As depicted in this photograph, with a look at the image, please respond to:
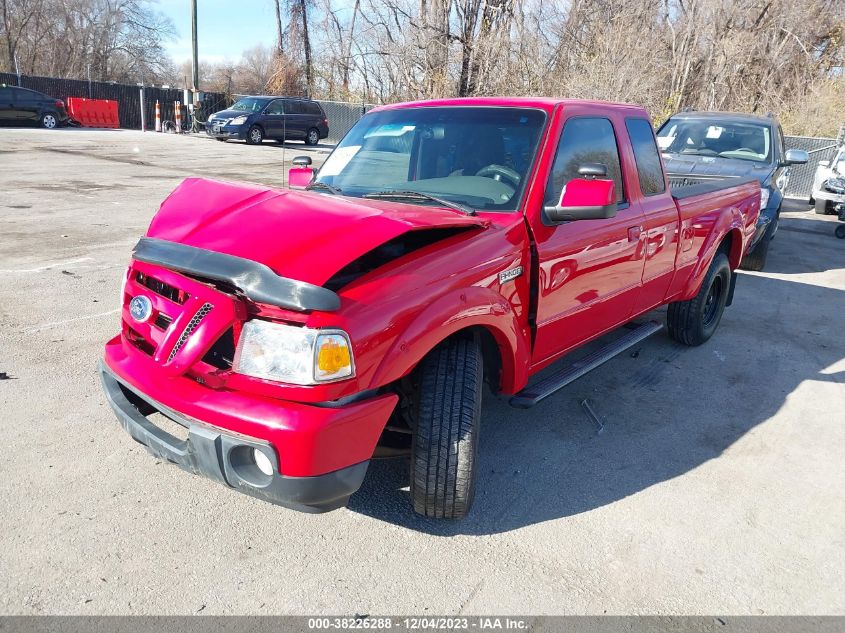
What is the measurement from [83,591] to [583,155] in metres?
3.18

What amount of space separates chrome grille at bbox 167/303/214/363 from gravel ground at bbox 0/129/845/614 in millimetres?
835

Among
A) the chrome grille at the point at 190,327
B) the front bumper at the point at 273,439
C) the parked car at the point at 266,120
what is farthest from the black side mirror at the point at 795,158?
the parked car at the point at 266,120

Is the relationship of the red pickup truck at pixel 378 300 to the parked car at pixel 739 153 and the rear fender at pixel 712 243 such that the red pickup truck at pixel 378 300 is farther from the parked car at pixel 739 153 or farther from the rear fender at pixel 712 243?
the parked car at pixel 739 153

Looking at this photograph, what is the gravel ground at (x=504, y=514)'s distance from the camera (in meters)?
2.60

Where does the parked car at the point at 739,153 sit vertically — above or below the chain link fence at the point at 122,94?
below

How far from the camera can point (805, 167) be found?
728 inches

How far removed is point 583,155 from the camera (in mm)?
3826

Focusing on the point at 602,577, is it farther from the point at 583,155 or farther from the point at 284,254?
the point at 583,155

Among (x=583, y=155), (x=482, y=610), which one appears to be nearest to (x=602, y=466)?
(x=482, y=610)

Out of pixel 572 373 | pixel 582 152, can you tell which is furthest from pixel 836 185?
pixel 572 373

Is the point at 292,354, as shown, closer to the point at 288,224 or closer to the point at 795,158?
the point at 288,224

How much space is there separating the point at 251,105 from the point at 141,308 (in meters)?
24.0

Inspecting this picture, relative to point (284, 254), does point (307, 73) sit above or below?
above

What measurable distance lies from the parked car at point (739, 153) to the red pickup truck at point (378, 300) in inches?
200
